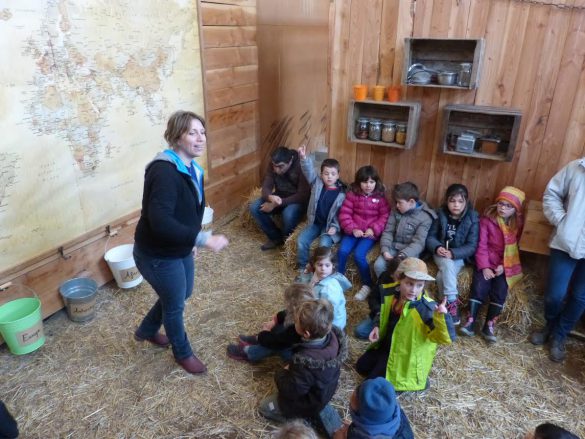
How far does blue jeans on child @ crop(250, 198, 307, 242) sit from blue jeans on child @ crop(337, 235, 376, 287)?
70 centimetres

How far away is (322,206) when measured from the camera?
3992mm

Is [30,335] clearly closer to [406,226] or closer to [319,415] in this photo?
[319,415]

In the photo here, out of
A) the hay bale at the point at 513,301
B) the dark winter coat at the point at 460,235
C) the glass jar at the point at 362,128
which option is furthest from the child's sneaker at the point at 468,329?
the glass jar at the point at 362,128

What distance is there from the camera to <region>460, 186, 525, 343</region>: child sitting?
3.21m

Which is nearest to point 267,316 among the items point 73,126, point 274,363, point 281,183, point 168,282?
point 274,363

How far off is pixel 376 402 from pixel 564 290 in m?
1.95

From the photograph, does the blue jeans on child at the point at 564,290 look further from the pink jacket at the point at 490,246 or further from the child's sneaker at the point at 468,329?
the child's sneaker at the point at 468,329

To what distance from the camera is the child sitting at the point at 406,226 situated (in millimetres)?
3518

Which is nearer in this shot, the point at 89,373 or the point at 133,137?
the point at 89,373

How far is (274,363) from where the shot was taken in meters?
2.93

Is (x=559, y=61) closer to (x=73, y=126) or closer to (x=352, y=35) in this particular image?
(x=352, y=35)

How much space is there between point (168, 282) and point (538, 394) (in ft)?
7.59

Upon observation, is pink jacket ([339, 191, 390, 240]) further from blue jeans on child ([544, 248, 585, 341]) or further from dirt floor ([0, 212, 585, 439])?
blue jeans on child ([544, 248, 585, 341])

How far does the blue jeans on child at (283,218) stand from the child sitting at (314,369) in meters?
2.06
